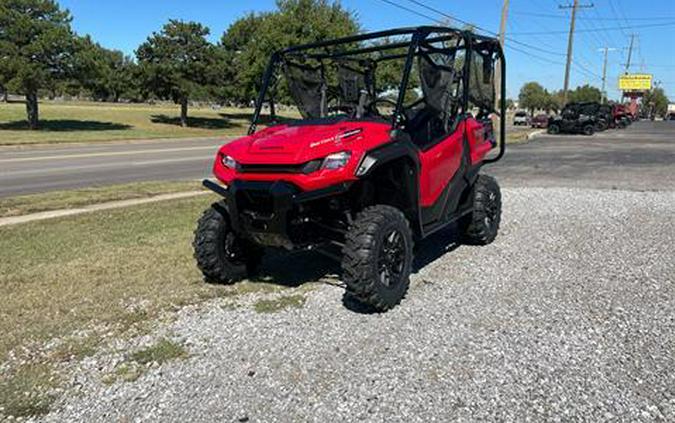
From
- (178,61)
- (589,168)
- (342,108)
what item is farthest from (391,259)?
(178,61)

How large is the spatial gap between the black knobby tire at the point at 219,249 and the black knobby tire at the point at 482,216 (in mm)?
2556

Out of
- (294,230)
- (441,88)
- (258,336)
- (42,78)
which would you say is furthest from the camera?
(42,78)

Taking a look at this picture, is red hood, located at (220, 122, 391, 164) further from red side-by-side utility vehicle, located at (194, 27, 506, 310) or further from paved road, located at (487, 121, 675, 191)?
paved road, located at (487, 121, 675, 191)

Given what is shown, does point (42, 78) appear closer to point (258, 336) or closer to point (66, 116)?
point (66, 116)

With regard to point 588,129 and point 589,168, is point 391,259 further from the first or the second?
point 588,129

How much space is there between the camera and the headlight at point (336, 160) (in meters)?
4.39

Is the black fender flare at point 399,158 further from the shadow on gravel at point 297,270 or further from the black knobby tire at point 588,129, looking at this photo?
the black knobby tire at point 588,129

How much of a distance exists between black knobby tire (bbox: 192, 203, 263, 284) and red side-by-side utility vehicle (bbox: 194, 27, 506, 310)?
0.01m

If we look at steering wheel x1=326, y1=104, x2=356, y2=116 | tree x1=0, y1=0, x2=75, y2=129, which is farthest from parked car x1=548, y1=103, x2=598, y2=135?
steering wheel x1=326, y1=104, x2=356, y2=116

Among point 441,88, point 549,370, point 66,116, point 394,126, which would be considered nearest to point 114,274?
Answer: point 394,126

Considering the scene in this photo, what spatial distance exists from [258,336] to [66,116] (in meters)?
44.9

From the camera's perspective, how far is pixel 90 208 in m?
9.91

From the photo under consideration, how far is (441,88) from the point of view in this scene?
5.59m

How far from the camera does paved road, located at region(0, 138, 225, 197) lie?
13902 mm
